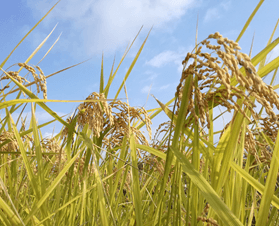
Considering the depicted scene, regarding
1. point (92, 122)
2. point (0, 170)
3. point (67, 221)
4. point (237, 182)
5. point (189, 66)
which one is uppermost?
point (0, 170)

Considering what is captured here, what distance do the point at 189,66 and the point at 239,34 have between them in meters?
0.53

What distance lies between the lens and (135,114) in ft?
5.46

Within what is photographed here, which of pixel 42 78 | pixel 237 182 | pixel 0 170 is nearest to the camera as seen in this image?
pixel 237 182

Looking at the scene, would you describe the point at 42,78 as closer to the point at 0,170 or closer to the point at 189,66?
the point at 189,66

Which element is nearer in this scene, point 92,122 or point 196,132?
point 196,132

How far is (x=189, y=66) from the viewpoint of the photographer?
92cm

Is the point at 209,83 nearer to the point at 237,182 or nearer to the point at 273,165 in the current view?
the point at 273,165

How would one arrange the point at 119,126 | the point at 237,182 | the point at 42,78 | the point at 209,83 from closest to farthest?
the point at 209,83 < the point at 237,182 < the point at 42,78 < the point at 119,126

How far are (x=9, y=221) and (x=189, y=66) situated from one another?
1181mm

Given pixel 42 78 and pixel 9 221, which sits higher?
pixel 42 78

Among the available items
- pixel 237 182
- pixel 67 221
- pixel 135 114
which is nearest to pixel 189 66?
pixel 237 182

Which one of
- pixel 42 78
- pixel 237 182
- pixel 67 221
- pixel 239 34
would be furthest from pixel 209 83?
pixel 67 221

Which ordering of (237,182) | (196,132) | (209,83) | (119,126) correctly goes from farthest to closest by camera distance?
(119,126) → (237,182) → (209,83) → (196,132)

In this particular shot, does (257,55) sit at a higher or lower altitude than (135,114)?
lower
